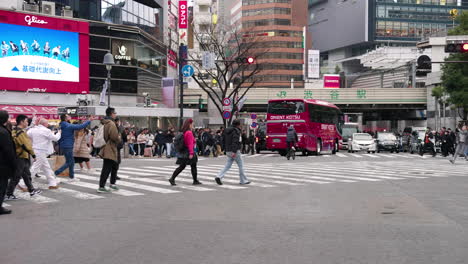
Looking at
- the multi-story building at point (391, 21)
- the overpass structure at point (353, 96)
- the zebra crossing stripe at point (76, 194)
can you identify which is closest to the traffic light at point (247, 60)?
the zebra crossing stripe at point (76, 194)

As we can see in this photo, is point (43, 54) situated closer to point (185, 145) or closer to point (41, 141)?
point (185, 145)

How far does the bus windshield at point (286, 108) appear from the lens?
3453 cm

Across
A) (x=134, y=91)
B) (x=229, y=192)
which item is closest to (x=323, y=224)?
(x=229, y=192)

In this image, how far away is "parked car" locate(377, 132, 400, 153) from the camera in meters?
42.8

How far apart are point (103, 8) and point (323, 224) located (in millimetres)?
43793

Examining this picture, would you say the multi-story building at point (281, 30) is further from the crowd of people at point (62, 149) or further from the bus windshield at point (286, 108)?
the crowd of people at point (62, 149)

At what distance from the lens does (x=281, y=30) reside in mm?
126438

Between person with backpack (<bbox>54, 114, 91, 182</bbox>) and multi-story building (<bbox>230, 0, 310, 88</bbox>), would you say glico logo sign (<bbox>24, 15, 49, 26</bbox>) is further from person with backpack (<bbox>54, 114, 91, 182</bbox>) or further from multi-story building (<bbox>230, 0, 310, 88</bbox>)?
multi-story building (<bbox>230, 0, 310, 88</bbox>)

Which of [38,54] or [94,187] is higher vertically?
[38,54]

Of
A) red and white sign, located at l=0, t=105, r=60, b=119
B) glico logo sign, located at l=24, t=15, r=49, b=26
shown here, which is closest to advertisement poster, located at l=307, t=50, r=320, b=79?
glico logo sign, located at l=24, t=15, r=49, b=26

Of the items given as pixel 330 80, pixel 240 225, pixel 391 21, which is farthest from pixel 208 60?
pixel 391 21

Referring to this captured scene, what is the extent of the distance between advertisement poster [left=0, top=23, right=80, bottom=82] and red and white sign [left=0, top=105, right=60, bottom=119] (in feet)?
7.46

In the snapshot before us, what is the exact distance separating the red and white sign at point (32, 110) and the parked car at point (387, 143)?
895 inches

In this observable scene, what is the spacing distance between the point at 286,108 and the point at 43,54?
2070 cm
